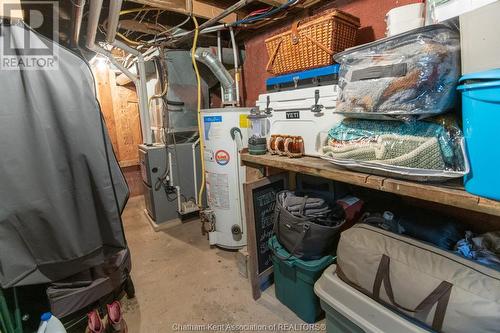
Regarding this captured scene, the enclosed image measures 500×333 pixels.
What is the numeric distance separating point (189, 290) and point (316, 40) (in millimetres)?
1883

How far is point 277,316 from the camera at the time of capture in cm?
165

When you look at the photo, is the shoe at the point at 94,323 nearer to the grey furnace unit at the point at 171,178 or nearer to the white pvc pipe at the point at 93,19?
the grey furnace unit at the point at 171,178

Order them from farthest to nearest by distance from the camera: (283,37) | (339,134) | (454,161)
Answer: (283,37) → (339,134) → (454,161)

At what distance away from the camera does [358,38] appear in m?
1.69

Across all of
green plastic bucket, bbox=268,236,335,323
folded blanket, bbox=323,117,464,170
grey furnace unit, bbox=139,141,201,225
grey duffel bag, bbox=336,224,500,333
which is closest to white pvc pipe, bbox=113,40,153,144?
grey furnace unit, bbox=139,141,201,225

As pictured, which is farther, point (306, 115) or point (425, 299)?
point (306, 115)

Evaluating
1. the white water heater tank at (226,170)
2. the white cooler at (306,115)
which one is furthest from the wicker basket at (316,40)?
the white water heater tank at (226,170)

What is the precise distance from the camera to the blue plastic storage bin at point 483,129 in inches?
27.4

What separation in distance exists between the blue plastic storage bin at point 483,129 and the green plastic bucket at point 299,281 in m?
0.89

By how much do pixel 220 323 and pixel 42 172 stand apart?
4.27 ft

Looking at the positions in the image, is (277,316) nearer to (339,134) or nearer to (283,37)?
(339,134)

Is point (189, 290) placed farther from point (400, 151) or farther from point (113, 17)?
point (113, 17)

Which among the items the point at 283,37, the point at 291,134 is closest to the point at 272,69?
the point at 283,37

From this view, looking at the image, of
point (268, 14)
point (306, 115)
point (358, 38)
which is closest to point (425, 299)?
point (306, 115)
